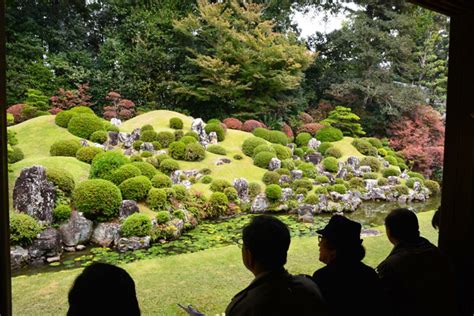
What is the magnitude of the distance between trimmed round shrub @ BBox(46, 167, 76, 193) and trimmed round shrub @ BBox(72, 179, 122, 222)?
18 cm

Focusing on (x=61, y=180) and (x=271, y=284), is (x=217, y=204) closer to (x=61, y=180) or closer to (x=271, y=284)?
(x=61, y=180)

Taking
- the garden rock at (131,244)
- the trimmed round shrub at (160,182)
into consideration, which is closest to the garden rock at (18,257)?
the garden rock at (131,244)

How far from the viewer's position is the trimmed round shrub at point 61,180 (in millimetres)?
5965

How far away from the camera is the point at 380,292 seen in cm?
132

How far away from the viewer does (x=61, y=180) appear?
19.7 feet

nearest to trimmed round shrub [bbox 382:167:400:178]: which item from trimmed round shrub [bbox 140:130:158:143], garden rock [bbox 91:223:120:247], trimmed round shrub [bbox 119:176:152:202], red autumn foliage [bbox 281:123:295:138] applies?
red autumn foliage [bbox 281:123:295:138]

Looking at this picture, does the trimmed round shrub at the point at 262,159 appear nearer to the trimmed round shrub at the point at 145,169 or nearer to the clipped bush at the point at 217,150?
the clipped bush at the point at 217,150

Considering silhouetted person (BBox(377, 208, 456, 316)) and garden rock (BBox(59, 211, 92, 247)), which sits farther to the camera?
garden rock (BBox(59, 211, 92, 247))

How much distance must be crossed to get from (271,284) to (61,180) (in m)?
5.53

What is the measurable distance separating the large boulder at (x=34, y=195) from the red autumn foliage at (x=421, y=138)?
30.3ft

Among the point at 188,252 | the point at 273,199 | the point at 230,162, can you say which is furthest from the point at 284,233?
the point at 230,162

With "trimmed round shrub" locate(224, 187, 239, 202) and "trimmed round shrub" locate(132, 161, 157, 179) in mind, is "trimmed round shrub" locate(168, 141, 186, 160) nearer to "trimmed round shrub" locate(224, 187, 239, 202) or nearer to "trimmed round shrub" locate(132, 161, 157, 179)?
"trimmed round shrub" locate(132, 161, 157, 179)

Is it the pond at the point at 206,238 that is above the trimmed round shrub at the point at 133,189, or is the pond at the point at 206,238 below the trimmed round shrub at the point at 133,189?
below

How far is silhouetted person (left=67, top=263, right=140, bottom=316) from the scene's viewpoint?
0.86 metres
